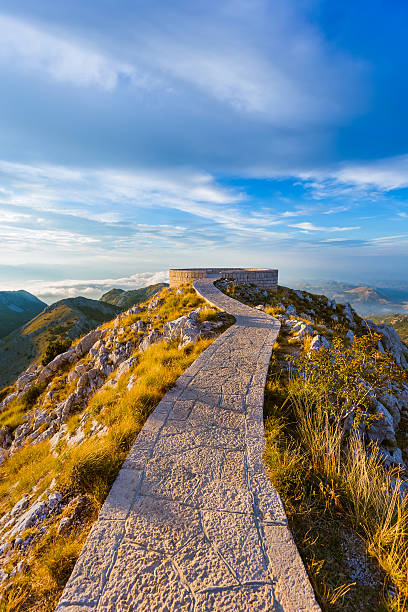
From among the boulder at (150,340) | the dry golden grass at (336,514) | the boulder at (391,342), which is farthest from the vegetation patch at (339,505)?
the boulder at (391,342)

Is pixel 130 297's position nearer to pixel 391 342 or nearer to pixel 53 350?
pixel 53 350

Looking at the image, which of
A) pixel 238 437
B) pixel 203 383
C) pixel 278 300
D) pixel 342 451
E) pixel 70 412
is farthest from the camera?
pixel 278 300

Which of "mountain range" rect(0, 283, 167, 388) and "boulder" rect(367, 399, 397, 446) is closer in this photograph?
"boulder" rect(367, 399, 397, 446)

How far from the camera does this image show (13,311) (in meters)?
162

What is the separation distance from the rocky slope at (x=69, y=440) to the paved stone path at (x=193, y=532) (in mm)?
334

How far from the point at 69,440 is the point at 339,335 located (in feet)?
34.1

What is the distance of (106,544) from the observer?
273 cm

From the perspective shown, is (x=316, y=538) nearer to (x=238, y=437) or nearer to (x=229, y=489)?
(x=229, y=489)

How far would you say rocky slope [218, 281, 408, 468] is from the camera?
564cm

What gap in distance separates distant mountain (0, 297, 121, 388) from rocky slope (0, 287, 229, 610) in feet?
200

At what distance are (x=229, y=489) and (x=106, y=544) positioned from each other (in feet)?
5.02

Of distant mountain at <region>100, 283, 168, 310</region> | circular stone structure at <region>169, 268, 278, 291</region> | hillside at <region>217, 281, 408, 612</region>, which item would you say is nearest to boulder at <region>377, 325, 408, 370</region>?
circular stone structure at <region>169, 268, 278, 291</region>

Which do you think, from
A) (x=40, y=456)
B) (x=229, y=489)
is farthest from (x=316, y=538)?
(x=40, y=456)

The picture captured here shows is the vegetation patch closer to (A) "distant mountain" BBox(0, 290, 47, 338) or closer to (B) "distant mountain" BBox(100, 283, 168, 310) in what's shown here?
(B) "distant mountain" BBox(100, 283, 168, 310)
